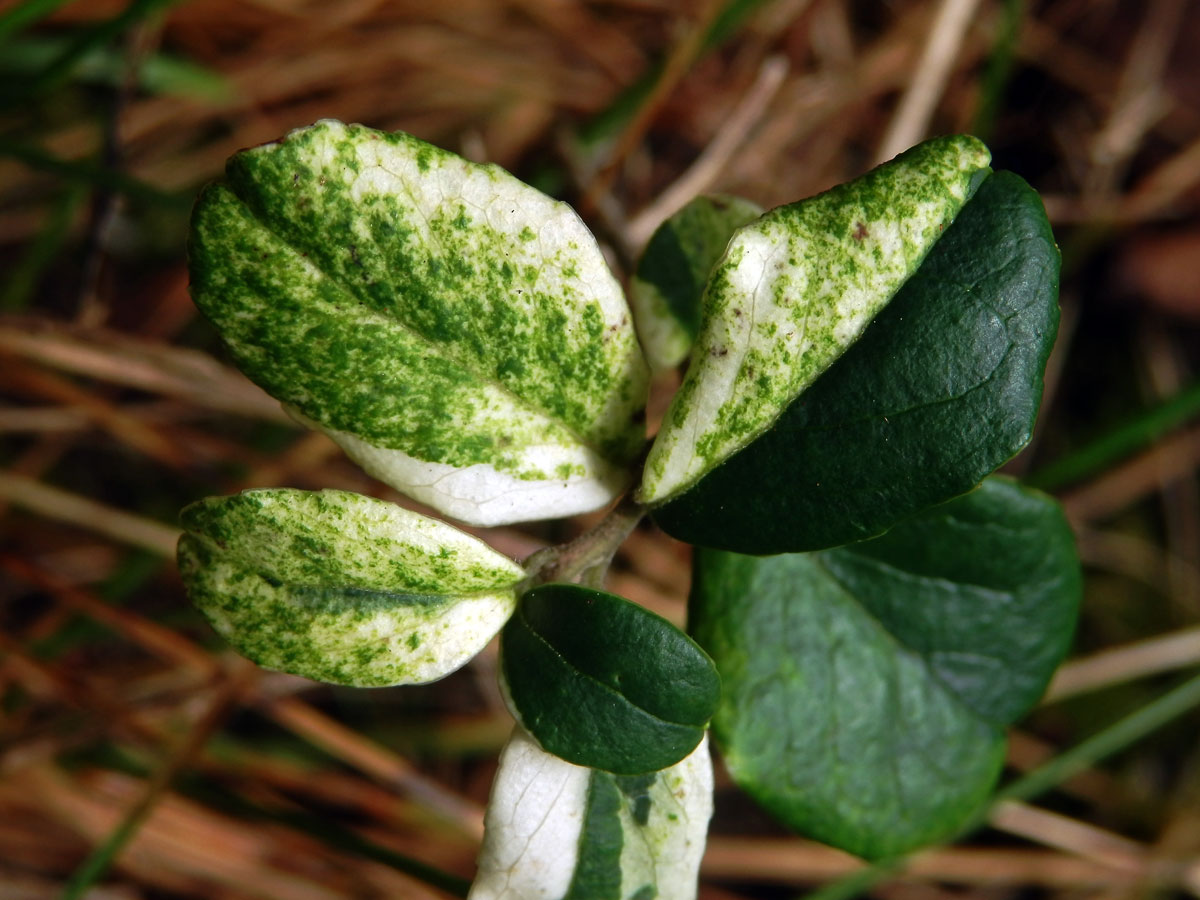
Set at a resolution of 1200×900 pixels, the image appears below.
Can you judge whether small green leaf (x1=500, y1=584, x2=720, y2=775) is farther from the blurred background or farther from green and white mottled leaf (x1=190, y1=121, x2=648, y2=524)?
the blurred background

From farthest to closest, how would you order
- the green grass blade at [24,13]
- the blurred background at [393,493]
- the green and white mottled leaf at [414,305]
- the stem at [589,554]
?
the blurred background at [393,493] < the green grass blade at [24,13] < the stem at [589,554] < the green and white mottled leaf at [414,305]

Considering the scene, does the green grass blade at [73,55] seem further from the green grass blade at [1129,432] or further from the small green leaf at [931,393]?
the green grass blade at [1129,432]

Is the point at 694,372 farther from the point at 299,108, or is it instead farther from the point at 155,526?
the point at 299,108

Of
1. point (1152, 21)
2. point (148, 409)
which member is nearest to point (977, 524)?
point (148, 409)

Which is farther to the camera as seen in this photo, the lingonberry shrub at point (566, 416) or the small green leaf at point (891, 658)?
the small green leaf at point (891, 658)

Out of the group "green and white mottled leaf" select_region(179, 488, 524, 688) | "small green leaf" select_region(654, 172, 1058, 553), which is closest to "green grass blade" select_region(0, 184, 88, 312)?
"green and white mottled leaf" select_region(179, 488, 524, 688)

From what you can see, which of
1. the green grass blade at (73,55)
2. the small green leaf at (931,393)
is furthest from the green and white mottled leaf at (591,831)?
the green grass blade at (73,55)

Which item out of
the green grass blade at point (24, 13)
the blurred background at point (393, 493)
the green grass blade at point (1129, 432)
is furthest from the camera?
the blurred background at point (393, 493)
